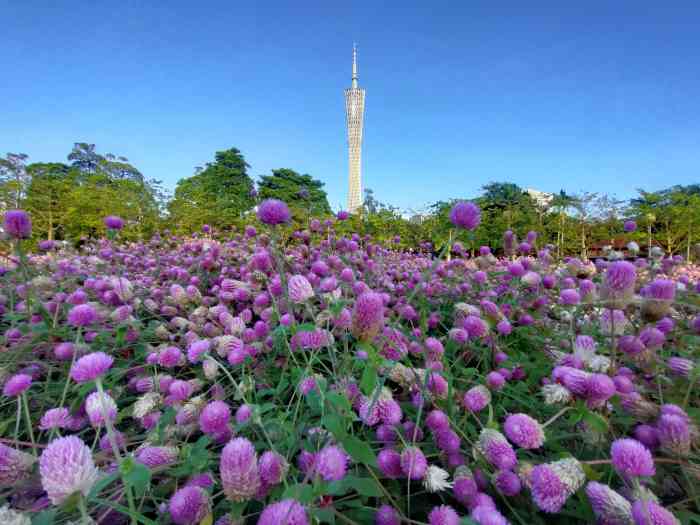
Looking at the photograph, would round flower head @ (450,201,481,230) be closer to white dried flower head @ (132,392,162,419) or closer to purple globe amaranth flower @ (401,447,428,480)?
purple globe amaranth flower @ (401,447,428,480)

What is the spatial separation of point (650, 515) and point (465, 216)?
0.65 meters

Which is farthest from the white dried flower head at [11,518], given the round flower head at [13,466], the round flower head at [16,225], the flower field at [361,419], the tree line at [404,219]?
the tree line at [404,219]

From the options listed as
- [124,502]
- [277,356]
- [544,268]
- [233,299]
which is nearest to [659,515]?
[124,502]

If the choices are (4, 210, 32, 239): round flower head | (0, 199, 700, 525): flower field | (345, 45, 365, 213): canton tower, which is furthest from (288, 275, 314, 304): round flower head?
(345, 45, 365, 213): canton tower

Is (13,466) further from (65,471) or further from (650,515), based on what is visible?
(650,515)

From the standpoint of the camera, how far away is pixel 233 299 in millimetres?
1539

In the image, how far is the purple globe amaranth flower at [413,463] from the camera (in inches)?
23.0

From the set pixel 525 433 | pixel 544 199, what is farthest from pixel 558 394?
pixel 544 199

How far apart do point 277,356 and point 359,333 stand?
0.67 metres

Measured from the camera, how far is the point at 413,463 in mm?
586

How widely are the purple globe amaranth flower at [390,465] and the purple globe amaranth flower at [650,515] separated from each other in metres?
0.33

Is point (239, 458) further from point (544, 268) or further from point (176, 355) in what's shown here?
point (544, 268)

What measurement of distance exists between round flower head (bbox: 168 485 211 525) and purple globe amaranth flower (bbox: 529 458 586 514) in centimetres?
50

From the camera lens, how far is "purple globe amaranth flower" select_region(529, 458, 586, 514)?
522mm
